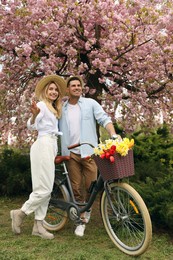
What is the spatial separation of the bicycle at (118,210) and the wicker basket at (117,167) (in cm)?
16

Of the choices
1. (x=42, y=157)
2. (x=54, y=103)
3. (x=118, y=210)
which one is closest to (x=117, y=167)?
(x=118, y=210)

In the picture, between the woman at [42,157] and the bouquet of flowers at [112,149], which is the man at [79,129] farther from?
the bouquet of flowers at [112,149]

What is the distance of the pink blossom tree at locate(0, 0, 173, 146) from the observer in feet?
19.6

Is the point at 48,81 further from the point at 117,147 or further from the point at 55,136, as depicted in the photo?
the point at 117,147

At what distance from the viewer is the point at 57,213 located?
4.71 metres

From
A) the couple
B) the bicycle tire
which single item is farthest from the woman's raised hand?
the bicycle tire

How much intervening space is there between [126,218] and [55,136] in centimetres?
120

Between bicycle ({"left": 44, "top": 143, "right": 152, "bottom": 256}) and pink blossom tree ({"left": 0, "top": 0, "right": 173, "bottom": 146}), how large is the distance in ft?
7.64

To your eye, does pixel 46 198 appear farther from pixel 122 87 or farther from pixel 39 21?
pixel 122 87

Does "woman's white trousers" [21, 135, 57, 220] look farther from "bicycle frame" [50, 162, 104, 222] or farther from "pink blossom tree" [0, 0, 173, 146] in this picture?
"pink blossom tree" [0, 0, 173, 146]

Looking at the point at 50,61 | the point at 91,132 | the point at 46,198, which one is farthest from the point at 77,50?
the point at 46,198

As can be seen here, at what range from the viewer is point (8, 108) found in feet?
23.5

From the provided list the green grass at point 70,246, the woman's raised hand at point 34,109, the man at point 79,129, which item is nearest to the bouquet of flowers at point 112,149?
the man at point 79,129

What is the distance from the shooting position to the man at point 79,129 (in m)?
4.40
